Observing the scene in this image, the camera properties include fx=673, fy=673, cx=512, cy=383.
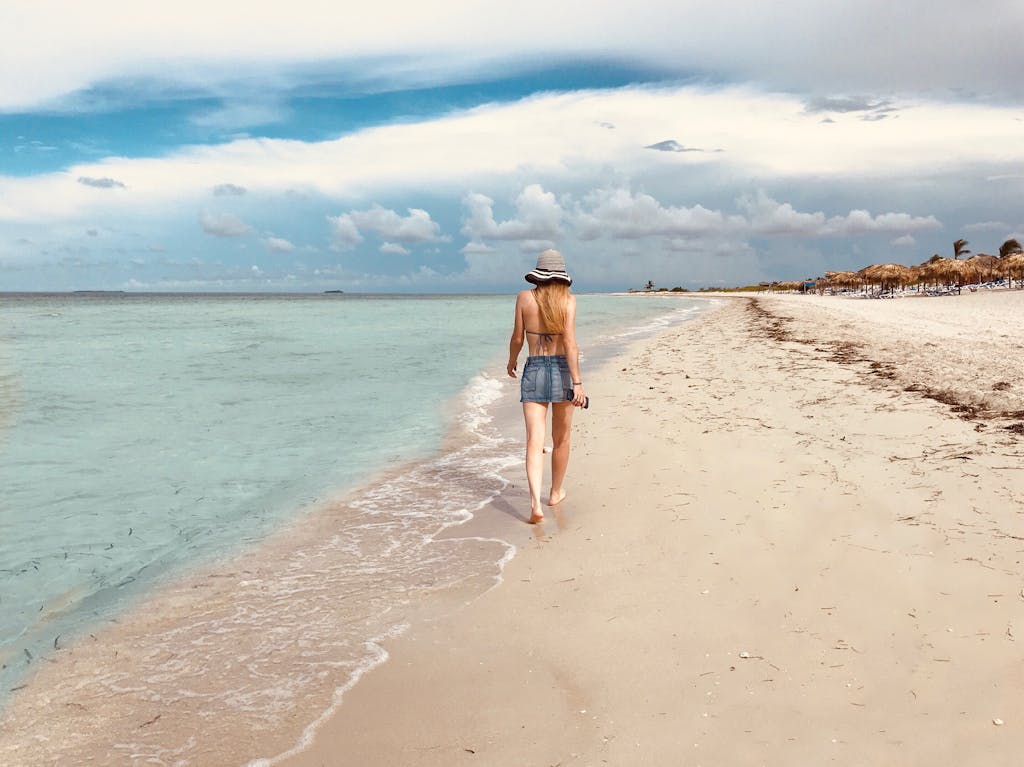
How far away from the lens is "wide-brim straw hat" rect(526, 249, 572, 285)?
5914 millimetres

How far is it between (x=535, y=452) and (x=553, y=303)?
1361 mm

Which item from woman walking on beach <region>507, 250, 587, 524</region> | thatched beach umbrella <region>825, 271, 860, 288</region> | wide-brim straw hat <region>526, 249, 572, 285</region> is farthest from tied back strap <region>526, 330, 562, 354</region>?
thatched beach umbrella <region>825, 271, 860, 288</region>

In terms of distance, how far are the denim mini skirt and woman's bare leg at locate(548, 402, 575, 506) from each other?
169 millimetres

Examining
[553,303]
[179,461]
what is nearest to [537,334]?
[553,303]

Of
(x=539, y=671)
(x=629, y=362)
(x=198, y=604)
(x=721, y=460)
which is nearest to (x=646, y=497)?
(x=721, y=460)

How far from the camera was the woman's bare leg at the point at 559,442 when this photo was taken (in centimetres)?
637

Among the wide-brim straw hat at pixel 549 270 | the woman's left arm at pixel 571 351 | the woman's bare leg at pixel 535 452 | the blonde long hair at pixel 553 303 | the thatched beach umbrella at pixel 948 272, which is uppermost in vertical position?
the thatched beach umbrella at pixel 948 272

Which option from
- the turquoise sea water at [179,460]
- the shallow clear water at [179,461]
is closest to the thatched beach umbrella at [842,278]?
the turquoise sea water at [179,460]

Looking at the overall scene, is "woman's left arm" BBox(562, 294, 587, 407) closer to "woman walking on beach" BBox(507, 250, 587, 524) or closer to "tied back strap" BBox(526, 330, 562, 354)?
"woman walking on beach" BBox(507, 250, 587, 524)

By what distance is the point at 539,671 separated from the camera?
354 centimetres

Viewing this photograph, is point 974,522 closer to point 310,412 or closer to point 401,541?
point 401,541

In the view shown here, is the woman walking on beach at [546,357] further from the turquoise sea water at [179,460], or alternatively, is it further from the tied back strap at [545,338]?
the turquoise sea water at [179,460]

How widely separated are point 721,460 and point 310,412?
8.06 metres

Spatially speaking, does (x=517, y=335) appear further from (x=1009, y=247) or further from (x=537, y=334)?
(x=1009, y=247)
